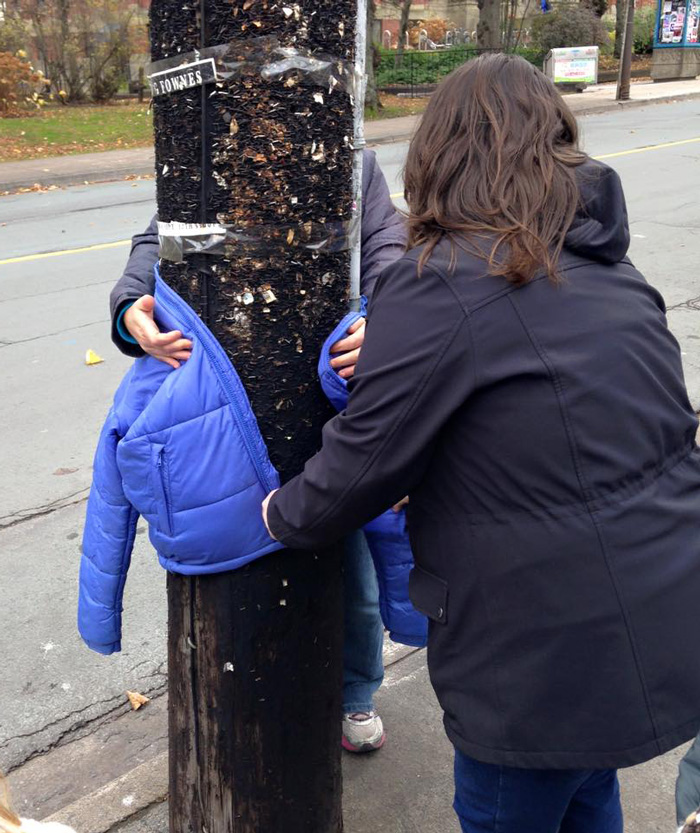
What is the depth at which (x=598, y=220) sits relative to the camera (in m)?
1.62

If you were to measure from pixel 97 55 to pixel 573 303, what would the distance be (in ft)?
85.2

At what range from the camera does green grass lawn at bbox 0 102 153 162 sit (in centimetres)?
1786

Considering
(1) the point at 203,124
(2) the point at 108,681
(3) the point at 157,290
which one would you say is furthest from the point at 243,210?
(2) the point at 108,681

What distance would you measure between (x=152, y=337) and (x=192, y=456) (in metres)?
0.26

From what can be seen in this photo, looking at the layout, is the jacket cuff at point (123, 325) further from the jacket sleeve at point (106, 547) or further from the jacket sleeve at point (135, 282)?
the jacket sleeve at point (106, 547)

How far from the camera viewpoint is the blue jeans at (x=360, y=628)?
8.21 ft

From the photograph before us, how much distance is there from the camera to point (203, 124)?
1.67m

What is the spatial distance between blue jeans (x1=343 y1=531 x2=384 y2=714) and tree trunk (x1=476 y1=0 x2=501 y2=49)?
2581 cm

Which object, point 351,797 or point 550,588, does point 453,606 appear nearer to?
point 550,588

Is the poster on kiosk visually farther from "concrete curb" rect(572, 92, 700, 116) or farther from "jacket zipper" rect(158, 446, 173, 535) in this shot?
"jacket zipper" rect(158, 446, 173, 535)

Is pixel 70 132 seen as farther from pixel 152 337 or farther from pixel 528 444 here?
pixel 528 444

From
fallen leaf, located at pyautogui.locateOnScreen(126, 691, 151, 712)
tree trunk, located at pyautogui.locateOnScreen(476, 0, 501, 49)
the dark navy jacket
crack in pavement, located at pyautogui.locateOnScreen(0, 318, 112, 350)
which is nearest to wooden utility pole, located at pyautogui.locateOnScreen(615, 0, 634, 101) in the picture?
tree trunk, located at pyautogui.locateOnScreen(476, 0, 501, 49)

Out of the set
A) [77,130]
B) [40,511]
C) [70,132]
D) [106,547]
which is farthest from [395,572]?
[77,130]

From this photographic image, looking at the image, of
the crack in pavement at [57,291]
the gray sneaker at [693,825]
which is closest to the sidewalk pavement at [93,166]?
the crack in pavement at [57,291]
